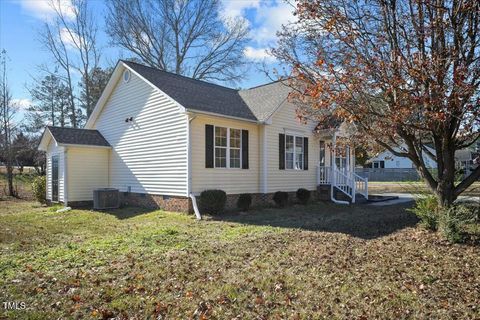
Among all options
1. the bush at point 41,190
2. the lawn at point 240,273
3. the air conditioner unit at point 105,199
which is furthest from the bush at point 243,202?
the bush at point 41,190

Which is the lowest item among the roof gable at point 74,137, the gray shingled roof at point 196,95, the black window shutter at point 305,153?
the black window shutter at point 305,153

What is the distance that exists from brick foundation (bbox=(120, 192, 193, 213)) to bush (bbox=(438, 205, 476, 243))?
24.6 ft

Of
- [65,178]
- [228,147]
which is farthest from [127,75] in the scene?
[228,147]

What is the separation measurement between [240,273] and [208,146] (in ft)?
24.5

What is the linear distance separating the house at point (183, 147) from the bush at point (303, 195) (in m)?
0.32

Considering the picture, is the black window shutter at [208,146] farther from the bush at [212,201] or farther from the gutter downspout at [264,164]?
Answer: the gutter downspout at [264,164]

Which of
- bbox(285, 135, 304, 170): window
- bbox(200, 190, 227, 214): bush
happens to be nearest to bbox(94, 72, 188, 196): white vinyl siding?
bbox(200, 190, 227, 214): bush

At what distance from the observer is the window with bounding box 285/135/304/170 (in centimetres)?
1519

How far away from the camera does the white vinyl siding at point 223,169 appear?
39.1 ft

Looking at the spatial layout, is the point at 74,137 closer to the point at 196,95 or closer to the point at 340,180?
the point at 196,95

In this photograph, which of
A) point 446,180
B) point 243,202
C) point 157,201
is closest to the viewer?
point 446,180

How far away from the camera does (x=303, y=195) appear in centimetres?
1526

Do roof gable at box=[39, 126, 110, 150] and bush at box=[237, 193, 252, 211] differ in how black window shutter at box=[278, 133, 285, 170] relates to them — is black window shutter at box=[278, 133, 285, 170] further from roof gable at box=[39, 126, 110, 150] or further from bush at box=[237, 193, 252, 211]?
roof gable at box=[39, 126, 110, 150]

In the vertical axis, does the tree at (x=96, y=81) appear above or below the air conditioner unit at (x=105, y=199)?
above
